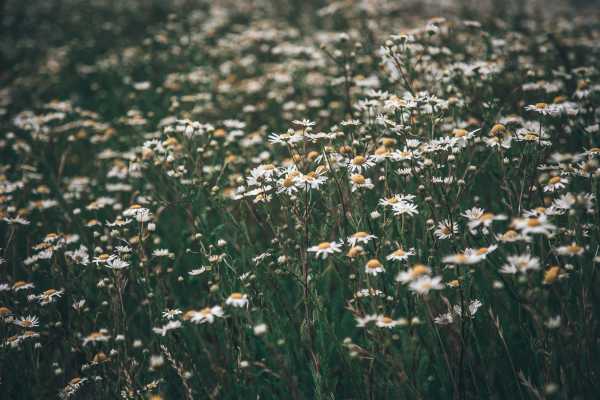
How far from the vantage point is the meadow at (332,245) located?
225 centimetres

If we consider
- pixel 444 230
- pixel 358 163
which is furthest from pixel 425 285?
pixel 358 163

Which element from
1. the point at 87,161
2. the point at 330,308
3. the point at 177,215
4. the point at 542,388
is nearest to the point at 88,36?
the point at 87,161

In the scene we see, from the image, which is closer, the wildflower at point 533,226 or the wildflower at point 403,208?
the wildflower at point 533,226

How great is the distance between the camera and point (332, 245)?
7.72 ft

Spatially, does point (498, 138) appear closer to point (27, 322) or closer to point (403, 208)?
point (403, 208)

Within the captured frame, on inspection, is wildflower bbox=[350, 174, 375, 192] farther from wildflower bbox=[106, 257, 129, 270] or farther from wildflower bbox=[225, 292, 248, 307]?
wildflower bbox=[106, 257, 129, 270]

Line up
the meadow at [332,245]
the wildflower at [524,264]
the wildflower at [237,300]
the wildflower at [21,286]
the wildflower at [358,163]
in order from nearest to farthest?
the wildflower at [524,264] → the wildflower at [237,300] → the meadow at [332,245] → the wildflower at [358,163] → the wildflower at [21,286]

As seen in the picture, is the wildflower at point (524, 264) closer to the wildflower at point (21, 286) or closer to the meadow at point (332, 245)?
the meadow at point (332, 245)

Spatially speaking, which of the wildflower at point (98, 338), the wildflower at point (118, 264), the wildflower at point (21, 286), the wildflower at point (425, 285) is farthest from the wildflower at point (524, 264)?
the wildflower at point (21, 286)

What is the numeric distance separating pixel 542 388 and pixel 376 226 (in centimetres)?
125

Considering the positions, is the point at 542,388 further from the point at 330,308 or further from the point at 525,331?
the point at 330,308

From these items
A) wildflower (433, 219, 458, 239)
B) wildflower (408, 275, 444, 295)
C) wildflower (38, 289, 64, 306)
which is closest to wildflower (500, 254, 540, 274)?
wildflower (408, 275, 444, 295)

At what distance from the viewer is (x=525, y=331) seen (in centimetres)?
252

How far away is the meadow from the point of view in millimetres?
2254
